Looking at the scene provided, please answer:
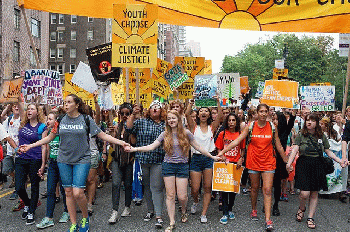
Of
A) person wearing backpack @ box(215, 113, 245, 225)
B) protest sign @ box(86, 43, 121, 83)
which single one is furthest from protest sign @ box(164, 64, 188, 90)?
person wearing backpack @ box(215, 113, 245, 225)

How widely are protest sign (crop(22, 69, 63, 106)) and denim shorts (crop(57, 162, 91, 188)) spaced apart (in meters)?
4.75

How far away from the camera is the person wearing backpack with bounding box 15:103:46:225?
22.9ft

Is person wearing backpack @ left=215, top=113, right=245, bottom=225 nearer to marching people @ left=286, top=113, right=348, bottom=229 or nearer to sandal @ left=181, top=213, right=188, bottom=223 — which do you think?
sandal @ left=181, top=213, right=188, bottom=223

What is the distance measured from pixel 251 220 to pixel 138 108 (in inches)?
99.6

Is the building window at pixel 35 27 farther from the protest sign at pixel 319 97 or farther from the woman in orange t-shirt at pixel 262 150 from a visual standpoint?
the woman in orange t-shirt at pixel 262 150

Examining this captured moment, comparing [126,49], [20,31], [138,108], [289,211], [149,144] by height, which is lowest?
[289,211]

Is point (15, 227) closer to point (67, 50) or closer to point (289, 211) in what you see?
point (289, 211)

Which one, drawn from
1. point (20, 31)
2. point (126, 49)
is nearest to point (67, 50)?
point (20, 31)

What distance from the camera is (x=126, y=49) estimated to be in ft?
26.6

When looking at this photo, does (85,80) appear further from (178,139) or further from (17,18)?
(17,18)

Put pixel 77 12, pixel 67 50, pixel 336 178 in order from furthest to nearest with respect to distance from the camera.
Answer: pixel 67 50
pixel 336 178
pixel 77 12

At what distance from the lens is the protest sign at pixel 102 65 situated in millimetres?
9523

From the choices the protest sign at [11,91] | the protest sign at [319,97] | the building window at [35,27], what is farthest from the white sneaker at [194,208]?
the building window at [35,27]

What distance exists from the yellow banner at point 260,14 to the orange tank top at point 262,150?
1524mm
